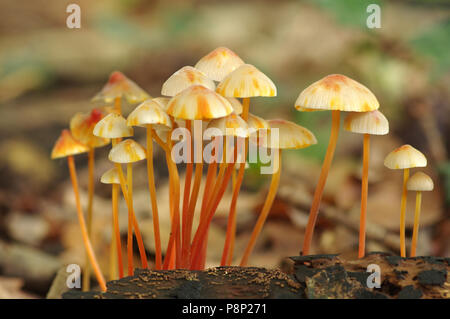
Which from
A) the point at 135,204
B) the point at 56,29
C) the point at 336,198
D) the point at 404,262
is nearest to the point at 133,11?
the point at 56,29

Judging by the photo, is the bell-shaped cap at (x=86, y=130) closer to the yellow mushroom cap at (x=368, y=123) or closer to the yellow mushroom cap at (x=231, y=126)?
the yellow mushroom cap at (x=231, y=126)

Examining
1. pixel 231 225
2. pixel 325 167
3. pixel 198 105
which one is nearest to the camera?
pixel 198 105

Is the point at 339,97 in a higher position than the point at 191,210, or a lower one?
higher

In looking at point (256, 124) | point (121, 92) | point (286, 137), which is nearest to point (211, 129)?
point (256, 124)

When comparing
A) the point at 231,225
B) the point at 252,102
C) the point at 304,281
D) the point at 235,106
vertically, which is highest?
the point at 252,102

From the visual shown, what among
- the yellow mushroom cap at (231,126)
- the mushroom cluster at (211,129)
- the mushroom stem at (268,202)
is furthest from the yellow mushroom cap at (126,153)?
the mushroom stem at (268,202)

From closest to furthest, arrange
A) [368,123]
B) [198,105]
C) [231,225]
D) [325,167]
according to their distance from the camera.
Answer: [198,105]
[368,123]
[325,167]
[231,225]

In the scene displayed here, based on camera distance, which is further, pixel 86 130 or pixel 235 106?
pixel 86 130

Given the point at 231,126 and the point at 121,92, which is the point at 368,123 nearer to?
the point at 231,126

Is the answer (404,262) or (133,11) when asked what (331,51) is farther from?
(404,262)
